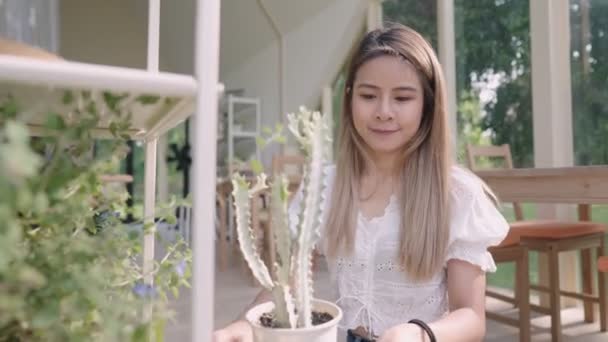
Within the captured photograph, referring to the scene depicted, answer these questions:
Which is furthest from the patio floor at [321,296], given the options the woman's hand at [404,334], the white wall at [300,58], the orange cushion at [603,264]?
the white wall at [300,58]

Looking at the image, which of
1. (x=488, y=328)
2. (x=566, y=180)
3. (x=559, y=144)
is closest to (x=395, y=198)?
(x=566, y=180)

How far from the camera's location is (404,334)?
0.48 metres

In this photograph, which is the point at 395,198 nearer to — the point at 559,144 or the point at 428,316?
the point at 428,316

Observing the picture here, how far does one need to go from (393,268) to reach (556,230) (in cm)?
167

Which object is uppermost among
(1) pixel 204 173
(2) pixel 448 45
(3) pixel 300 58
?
(3) pixel 300 58

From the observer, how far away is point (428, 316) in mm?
782

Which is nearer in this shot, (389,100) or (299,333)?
(299,333)

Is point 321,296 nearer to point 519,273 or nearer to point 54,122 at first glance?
point 519,273

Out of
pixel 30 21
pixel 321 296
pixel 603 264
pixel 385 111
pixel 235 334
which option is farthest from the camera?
pixel 30 21

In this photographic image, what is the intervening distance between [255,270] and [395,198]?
1.62 feet

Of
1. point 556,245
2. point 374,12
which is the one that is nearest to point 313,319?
point 556,245

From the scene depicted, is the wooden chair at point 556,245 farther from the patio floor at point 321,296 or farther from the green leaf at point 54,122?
the green leaf at point 54,122

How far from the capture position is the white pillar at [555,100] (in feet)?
8.86

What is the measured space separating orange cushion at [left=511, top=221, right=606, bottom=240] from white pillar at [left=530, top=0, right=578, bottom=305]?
49 centimetres
